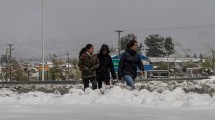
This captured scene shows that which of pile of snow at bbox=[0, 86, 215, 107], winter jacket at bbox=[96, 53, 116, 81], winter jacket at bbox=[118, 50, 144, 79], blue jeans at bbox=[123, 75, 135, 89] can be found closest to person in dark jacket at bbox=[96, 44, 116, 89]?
winter jacket at bbox=[96, 53, 116, 81]

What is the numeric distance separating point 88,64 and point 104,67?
20.7 inches

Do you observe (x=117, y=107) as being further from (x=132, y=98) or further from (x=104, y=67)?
(x=104, y=67)

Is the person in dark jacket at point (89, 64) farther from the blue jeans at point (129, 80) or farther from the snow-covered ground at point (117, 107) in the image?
the snow-covered ground at point (117, 107)

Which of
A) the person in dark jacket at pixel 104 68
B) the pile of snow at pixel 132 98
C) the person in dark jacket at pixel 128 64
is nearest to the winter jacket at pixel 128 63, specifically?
the person in dark jacket at pixel 128 64

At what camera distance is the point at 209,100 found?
6648 millimetres

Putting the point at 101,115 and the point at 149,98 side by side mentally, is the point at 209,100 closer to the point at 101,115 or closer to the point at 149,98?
the point at 149,98

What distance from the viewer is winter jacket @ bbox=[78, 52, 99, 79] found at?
38.2ft

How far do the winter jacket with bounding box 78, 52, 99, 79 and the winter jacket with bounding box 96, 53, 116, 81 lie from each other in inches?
9.2

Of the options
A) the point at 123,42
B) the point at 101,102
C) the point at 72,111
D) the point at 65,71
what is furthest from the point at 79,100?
the point at 123,42

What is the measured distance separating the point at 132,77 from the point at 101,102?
379 cm

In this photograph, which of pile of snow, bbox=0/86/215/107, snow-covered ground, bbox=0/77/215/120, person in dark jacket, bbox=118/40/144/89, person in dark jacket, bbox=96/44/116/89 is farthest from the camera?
person in dark jacket, bbox=96/44/116/89

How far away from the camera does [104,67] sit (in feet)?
39.2

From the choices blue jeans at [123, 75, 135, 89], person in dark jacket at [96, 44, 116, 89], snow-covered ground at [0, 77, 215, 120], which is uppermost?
person in dark jacket at [96, 44, 116, 89]

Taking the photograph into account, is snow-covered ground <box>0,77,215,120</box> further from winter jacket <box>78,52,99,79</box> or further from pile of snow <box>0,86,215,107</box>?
winter jacket <box>78,52,99,79</box>
